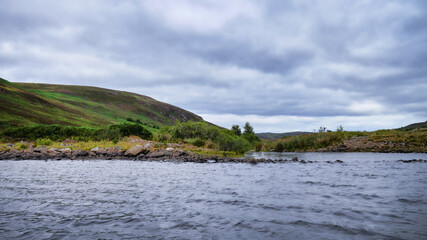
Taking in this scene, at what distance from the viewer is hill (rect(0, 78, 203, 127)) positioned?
243ft

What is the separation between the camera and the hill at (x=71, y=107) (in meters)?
74.0

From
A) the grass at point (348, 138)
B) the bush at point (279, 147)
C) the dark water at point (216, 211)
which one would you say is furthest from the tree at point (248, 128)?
the dark water at point (216, 211)

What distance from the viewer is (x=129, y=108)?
160 m

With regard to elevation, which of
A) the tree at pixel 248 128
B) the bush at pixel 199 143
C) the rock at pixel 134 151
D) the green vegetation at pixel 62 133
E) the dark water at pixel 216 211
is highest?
the tree at pixel 248 128

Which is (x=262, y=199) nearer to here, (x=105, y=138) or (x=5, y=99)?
(x=105, y=138)

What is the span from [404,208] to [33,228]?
11.2m

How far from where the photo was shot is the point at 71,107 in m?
113

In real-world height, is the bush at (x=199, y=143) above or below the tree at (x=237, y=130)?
below

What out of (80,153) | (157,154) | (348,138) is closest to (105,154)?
(80,153)

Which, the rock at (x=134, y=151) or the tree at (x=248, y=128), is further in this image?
the tree at (x=248, y=128)

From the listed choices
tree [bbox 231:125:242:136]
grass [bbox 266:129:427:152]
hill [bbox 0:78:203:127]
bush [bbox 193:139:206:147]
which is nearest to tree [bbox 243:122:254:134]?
tree [bbox 231:125:242:136]

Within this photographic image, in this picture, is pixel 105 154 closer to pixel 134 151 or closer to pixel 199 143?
pixel 134 151

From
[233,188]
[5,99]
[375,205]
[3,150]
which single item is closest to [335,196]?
[375,205]

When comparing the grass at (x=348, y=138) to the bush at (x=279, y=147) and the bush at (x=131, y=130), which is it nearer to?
the bush at (x=279, y=147)
